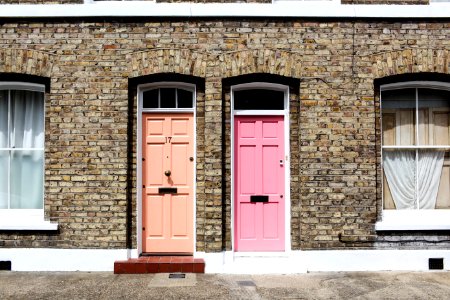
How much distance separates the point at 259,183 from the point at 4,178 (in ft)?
14.4

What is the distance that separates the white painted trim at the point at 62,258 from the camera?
7.61m

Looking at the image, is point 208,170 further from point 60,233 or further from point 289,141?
point 60,233

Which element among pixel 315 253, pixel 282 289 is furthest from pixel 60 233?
pixel 315 253

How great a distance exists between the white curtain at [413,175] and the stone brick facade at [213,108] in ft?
1.36

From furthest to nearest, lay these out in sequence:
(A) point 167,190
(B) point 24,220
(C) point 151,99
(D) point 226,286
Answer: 1. (C) point 151,99
2. (A) point 167,190
3. (B) point 24,220
4. (D) point 226,286

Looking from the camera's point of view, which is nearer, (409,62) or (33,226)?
(33,226)

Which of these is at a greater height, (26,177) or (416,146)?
(416,146)

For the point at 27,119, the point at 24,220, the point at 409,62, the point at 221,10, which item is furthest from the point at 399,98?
the point at 24,220

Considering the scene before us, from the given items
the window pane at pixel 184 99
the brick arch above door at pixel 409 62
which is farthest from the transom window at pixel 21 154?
the brick arch above door at pixel 409 62

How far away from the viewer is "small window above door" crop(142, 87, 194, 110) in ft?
26.4

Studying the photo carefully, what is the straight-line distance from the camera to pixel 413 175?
8.11 meters

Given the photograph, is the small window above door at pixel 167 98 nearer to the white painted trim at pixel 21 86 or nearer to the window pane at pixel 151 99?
the window pane at pixel 151 99

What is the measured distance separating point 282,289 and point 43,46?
214 inches

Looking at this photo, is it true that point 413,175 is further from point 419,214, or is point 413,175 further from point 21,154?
point 21,154
